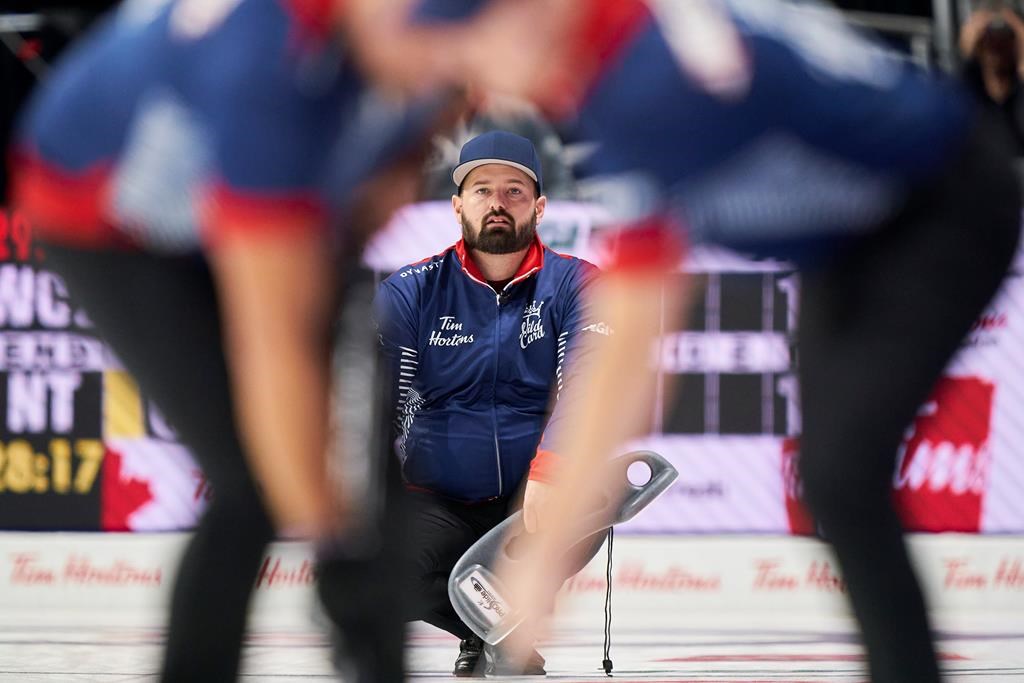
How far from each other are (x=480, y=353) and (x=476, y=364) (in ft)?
0.10

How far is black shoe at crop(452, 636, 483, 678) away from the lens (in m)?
3.24

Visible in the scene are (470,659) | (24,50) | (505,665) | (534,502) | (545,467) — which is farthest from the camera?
(24,50)

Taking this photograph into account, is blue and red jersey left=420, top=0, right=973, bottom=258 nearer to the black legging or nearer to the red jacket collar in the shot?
the black legging

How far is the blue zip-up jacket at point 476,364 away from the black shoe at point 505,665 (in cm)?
34

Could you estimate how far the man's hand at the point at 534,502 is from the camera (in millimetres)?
2539

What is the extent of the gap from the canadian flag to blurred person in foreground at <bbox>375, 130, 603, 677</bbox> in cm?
178

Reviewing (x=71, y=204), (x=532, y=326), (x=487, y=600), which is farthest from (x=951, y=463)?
(x=71, y=204)

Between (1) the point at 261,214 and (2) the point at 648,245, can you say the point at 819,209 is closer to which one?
(2) the point at 648,245

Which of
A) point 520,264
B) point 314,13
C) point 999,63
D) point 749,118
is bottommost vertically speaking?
point 749,118

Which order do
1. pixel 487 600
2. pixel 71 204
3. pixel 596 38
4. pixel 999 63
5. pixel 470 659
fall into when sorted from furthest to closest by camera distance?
pixel 999 63
pixel 470 659
pixel 487 600
pixel 71 204
pixel 596 38

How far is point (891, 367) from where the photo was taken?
5.01 ft

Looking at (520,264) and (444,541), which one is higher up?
(520,264)

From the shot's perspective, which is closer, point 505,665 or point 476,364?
point 505,665

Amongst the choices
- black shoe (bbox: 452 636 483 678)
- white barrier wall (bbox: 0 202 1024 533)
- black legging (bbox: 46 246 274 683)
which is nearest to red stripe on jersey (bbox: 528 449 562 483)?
black shoe (bbox: 452 636 483 678)
